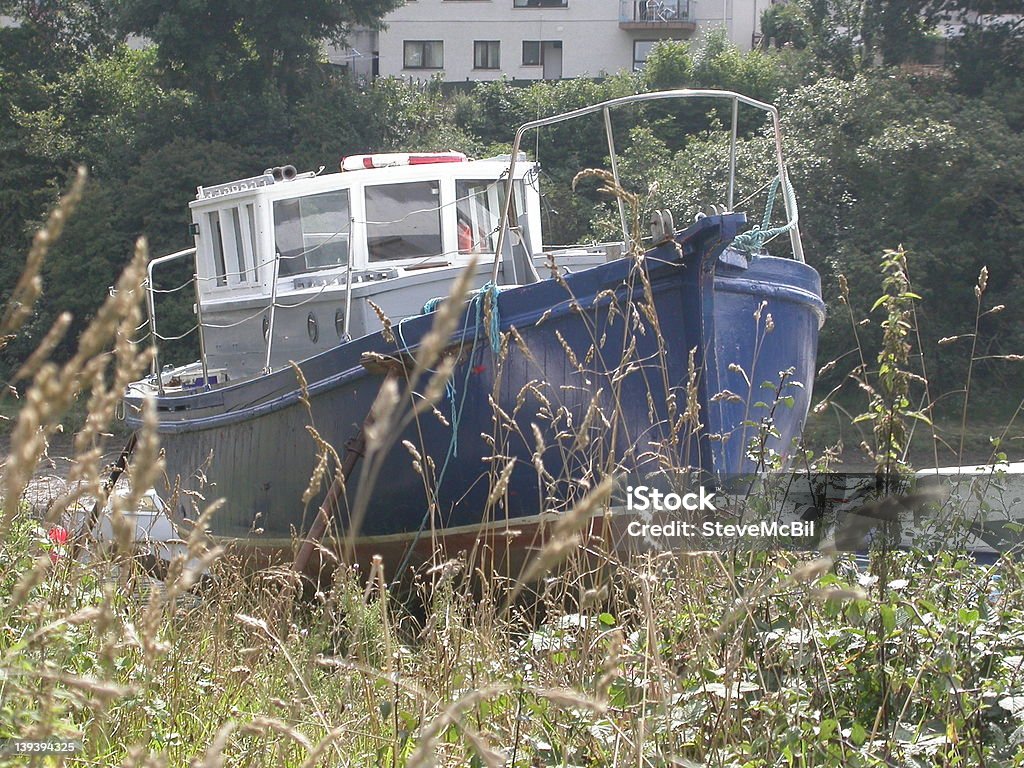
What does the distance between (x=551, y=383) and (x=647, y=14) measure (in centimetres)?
3169

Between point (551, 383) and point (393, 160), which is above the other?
point (393, 160)

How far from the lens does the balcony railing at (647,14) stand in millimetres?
35750

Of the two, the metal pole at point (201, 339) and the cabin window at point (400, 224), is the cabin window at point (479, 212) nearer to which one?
the cabin window at point (400, 224)

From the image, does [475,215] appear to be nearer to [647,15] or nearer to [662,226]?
[662,226]

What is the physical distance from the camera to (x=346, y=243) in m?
8.45

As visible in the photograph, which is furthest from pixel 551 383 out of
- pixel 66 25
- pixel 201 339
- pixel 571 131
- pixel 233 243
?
pixel 66 25

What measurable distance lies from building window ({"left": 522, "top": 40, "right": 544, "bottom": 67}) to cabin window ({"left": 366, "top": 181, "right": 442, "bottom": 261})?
93.4ft

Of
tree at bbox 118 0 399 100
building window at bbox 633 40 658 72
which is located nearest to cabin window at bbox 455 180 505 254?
tree at bbox 118 0 399 100

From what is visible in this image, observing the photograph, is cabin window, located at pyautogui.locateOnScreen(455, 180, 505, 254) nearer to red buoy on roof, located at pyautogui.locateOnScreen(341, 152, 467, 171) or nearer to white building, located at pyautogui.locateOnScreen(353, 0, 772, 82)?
red buoy on roof, located at pyautogui.locateOnScreen(341, 152, 467, 171)

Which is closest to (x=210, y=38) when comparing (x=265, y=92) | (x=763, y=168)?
(x=265, y=92)

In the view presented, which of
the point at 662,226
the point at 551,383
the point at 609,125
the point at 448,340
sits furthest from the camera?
the point at 551,383

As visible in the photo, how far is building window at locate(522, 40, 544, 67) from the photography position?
35875 millimetres

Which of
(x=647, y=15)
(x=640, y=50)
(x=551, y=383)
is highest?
(x=647, y=15)

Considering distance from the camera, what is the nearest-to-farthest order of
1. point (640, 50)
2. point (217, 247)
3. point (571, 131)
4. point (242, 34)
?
1. point (217, 247)
2. point (242, 34)
3. point (571, 131)
4. point (640, 50)
